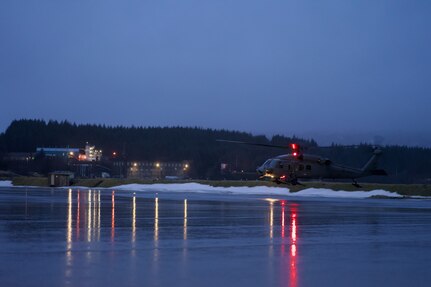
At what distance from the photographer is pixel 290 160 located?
57844 mm

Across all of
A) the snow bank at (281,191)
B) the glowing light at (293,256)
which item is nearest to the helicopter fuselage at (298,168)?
the snow bank at (281,191)

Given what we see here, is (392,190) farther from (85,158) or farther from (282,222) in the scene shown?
(85,158)

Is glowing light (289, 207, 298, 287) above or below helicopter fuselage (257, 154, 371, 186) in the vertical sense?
below

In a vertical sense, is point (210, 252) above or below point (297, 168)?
below

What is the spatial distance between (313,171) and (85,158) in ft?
477

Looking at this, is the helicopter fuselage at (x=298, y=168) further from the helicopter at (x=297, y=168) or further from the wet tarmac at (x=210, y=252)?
the wet tarmac at (x=210, y=252)

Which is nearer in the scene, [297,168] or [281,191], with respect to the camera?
[297,168]

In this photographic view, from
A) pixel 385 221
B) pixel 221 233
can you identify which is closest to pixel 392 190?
pixel 385 221

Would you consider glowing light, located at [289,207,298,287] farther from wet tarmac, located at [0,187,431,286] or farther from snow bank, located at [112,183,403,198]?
snow bank, located at [112,183,403,198]

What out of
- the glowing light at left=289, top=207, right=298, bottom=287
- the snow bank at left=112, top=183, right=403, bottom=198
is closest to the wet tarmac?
the glowing light at left=289, top=207, right=298, bottom=287

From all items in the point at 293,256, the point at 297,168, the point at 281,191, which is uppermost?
the point at 297,168

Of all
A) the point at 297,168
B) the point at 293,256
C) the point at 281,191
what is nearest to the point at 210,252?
the point at 293,256

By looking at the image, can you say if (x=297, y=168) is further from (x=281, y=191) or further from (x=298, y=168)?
(x=281, y=191)

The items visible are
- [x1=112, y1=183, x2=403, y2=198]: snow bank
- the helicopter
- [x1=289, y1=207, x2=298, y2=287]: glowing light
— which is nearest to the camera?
[x1=289, y1=207, x2=298, y2=287]: glowing light
